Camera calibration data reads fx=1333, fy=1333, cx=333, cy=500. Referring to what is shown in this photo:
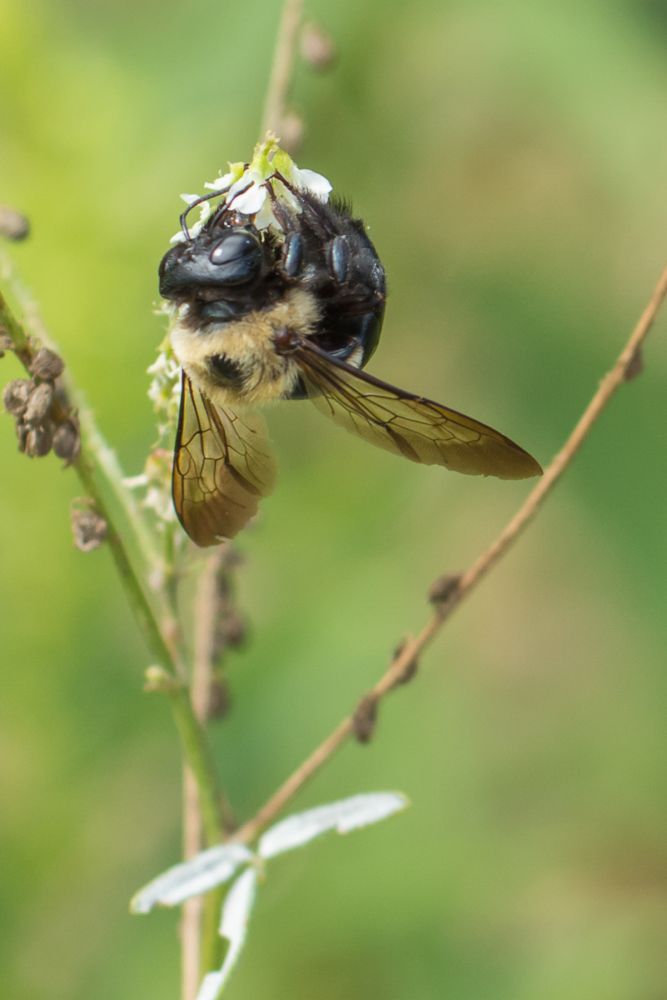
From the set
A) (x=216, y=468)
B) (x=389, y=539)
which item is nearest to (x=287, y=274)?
(x=216, y=468)

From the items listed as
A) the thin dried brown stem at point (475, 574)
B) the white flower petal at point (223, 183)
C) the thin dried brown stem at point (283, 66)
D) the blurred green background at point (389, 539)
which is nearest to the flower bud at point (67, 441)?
the white flower petal at point (223, 183)

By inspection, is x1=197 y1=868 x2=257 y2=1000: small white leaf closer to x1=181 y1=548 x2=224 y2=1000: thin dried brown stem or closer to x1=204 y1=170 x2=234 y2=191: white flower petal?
x1=181 y1=548 x2=224 y2=1000: thin dried brown stem

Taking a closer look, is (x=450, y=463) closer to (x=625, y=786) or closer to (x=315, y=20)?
(x=625, y=786)

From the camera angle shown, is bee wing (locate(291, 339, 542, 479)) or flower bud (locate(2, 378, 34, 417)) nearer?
bee wing (locate(291, 339, 542, 479))

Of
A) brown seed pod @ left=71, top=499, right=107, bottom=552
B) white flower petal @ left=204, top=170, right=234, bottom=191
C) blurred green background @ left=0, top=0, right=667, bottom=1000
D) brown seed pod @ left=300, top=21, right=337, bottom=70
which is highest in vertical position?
brown seed pod @ left=300, top=21, right=337, bottom=70

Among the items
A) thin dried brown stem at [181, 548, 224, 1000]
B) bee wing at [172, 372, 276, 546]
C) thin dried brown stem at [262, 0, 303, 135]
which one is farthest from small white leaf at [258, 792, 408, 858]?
A: thin dried brown stem at [262, 0, 303, 135]

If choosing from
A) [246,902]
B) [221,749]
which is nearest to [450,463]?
[246,902]

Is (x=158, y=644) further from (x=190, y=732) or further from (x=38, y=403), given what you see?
(x=38, y=403)
